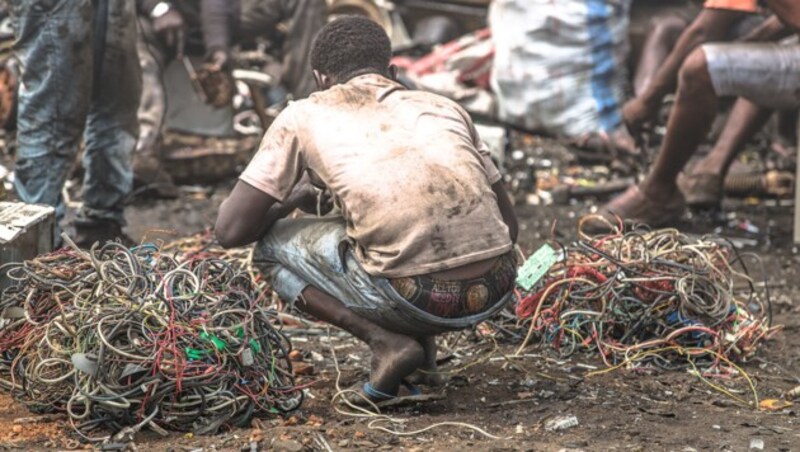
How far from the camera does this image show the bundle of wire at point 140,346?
3680 millimetres

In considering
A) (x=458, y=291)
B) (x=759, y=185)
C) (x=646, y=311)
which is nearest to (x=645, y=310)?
(x=646, y=311)

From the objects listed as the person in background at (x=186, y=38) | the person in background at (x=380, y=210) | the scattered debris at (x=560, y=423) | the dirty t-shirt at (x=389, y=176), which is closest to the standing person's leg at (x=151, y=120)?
the person in background at (x=186, y=38)

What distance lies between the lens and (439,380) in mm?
4332

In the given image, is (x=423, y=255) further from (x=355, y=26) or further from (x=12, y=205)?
(x=12, y=205)

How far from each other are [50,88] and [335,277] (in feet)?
6.86

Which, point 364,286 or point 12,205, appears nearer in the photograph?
point 364,286

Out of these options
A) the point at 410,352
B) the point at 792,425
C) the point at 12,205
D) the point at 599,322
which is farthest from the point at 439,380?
the point at 12,205

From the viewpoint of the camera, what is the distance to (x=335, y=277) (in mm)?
4094

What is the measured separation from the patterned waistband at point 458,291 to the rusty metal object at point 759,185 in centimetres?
419

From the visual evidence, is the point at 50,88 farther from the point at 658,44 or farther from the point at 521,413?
the point at 658,44

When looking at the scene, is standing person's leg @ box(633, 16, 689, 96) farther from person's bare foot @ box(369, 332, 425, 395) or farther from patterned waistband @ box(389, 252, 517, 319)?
person's bare foot @ box(369, 332, 425, 395)

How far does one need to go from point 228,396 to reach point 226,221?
596 millimetres

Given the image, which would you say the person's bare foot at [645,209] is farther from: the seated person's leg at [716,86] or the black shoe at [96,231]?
the black shoe at [96,231]

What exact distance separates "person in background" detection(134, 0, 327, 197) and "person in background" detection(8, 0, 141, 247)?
1.57 m
